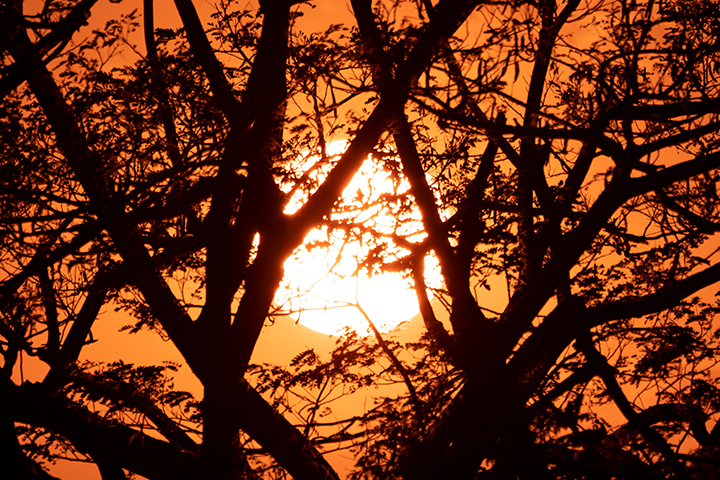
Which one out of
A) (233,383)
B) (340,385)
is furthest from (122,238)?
(340,385)

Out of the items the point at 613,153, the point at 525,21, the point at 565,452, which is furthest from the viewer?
the point at 525,21

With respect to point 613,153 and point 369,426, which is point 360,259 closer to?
point 369,426

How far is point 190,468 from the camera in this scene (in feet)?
14.4

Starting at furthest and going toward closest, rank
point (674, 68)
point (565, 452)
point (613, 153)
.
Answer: point (674, 68) → point (565, 452) → point (613, 153)

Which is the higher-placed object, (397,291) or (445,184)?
(445,184)

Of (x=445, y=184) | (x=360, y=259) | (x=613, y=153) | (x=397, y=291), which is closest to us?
(x=613, y=153)

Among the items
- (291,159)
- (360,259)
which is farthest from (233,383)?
(291,159)

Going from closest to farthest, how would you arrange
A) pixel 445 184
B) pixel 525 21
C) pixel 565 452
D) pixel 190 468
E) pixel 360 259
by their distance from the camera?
pixel 565 452 → pixel 190 468 → pixel 525 21 → pixel 360 259 → pixel 445 184

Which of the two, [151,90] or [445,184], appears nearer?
[151,90]

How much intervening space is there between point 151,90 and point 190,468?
3.81 meters

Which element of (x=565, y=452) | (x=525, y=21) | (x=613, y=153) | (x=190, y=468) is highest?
(x=525, y=21)

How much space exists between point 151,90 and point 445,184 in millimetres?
3619

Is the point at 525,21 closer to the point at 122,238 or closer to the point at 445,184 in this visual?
the point at 445,184

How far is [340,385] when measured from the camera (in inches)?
217
